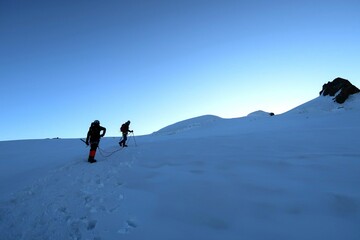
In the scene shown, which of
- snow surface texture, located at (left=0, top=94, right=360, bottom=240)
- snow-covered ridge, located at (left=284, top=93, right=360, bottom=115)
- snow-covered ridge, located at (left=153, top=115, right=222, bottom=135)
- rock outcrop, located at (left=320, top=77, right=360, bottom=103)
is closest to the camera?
snow surface texture, located at (left=0, top=94, right=360, bottom=240)

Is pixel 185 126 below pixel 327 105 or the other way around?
the other way around

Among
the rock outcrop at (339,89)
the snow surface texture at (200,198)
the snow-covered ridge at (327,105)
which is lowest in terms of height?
the snow surface texture at (200,198)

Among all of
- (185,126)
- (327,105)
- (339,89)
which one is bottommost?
(327,105)

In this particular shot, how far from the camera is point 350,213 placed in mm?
4852

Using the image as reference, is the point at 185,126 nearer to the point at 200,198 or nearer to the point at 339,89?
the point at 339,89

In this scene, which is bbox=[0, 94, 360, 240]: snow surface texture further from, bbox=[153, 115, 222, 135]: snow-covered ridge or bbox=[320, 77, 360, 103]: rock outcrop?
bbox=[320, 77, 360, 103]: rock outcrop

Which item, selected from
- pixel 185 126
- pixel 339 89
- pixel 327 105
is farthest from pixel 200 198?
pixel 339 89

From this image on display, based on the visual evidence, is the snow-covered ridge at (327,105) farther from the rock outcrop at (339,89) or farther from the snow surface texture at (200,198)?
the snow surface texture at (200,198)

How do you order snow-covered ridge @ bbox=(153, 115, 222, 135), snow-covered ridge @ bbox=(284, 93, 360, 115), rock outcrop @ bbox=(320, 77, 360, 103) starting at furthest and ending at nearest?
snow-covered ridge @ bbox=(153, 115, 222, 135)
rock outcrop @ bbox=(320, 77, 360, 103)
snow-covered ridge @ bbox=(284, 93, 360, 115)

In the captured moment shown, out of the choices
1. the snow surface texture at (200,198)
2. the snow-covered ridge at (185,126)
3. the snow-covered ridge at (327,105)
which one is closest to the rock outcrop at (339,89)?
the snow-covered ridge at (327,105)

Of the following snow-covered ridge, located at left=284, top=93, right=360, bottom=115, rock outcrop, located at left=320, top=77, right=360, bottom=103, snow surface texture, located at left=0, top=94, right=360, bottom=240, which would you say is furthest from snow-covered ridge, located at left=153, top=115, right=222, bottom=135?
snow surface texture, located at left=0, top=94, right=360, bottom=240

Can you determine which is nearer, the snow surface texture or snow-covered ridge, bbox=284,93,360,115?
the snow surface texture

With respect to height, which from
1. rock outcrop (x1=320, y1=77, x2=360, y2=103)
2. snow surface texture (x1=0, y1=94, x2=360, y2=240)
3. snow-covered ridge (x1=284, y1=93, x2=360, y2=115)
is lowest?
snow surface texture (x1=0, y1=94, x2=360, y2=240)

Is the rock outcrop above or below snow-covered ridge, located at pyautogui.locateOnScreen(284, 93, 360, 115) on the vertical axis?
above
